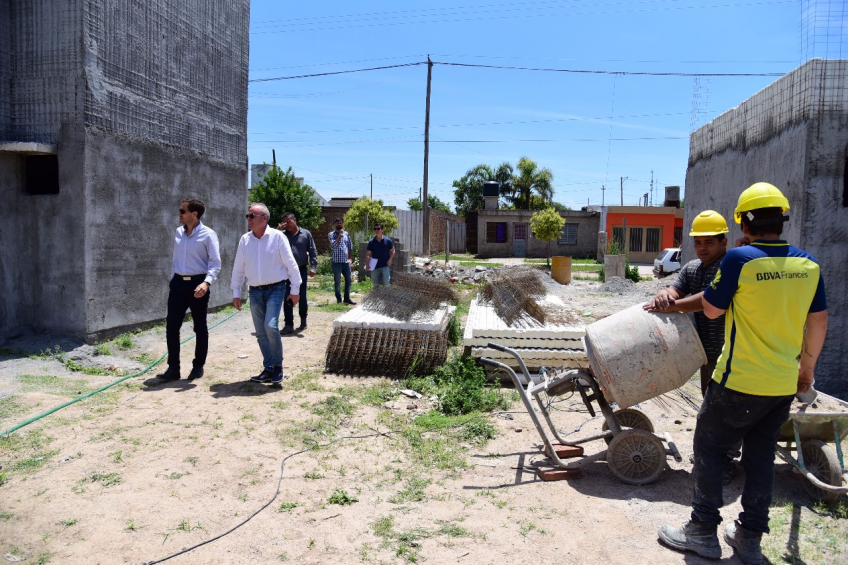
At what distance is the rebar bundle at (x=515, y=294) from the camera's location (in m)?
7.02

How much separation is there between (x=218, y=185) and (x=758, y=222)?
8.85 metres

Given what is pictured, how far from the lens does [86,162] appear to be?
6.98m

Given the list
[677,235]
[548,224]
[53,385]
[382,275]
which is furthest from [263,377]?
[677,235]

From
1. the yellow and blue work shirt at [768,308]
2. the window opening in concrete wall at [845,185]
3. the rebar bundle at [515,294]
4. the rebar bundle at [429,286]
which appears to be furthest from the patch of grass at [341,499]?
the window opening in concrete wall at [845,185]

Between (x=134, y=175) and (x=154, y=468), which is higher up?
(x=134, y=175)

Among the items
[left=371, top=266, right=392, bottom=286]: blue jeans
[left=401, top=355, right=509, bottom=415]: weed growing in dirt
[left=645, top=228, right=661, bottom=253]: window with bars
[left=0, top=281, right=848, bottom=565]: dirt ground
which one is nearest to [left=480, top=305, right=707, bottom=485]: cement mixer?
[left=0, top=281, right=848, bottom=565]: dirt ground

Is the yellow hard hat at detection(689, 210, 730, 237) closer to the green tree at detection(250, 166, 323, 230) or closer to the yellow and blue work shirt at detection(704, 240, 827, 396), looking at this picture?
the yellow and blue work shirt at detection(704, 240, 827, 396)

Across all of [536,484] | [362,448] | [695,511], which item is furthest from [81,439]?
[695,511]

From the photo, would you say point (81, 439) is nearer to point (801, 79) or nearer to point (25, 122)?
point (25, 122)

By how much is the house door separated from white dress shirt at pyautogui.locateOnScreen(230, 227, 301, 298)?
31.7 m

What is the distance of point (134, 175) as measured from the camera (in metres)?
7.88

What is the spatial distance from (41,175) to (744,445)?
302 inches

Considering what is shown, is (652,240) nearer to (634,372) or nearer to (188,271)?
(188,271)

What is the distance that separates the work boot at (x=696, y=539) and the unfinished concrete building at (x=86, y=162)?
21.6 feet
